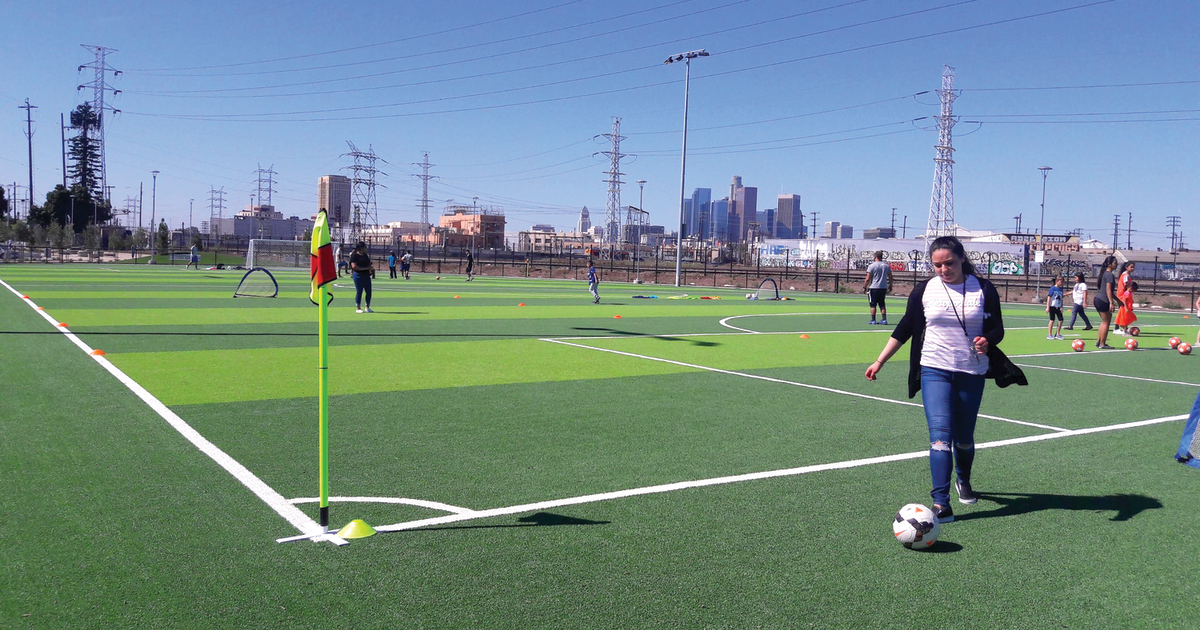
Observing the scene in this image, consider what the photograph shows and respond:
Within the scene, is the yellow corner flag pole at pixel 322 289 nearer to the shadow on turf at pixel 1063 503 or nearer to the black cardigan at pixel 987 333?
the black cardigan at pixel 987 333

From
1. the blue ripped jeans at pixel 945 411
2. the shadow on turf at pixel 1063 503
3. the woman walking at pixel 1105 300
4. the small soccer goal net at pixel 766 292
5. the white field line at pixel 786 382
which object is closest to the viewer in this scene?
the blue ripped jeans at pixel 945 411

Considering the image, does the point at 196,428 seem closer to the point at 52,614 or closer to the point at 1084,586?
the point at 52,614

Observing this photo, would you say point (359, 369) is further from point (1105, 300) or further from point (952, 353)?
point (1105, 300)

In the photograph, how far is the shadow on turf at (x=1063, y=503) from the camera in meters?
6.25

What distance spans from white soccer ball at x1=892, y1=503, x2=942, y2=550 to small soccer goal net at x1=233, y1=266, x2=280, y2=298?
26963 millimetres

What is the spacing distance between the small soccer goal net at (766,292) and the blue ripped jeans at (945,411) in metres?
30.6

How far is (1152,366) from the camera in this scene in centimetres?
1592

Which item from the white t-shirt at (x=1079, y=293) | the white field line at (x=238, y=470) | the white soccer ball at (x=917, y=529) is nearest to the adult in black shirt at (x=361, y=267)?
the white field line at (x=238, y=470)

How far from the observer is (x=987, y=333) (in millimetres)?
6055

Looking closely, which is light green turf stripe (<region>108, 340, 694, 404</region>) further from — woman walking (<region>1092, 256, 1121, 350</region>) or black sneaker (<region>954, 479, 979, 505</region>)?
woman walking (<region>1092, 256, 1121, 350</region>)

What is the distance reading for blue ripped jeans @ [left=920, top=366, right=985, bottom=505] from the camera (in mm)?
5977

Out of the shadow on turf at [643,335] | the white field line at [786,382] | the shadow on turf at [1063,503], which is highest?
the shadow on turf at [643,335]

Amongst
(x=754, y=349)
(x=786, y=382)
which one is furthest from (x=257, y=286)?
(x=786, y=382)

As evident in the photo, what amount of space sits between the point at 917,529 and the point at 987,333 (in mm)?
1503
